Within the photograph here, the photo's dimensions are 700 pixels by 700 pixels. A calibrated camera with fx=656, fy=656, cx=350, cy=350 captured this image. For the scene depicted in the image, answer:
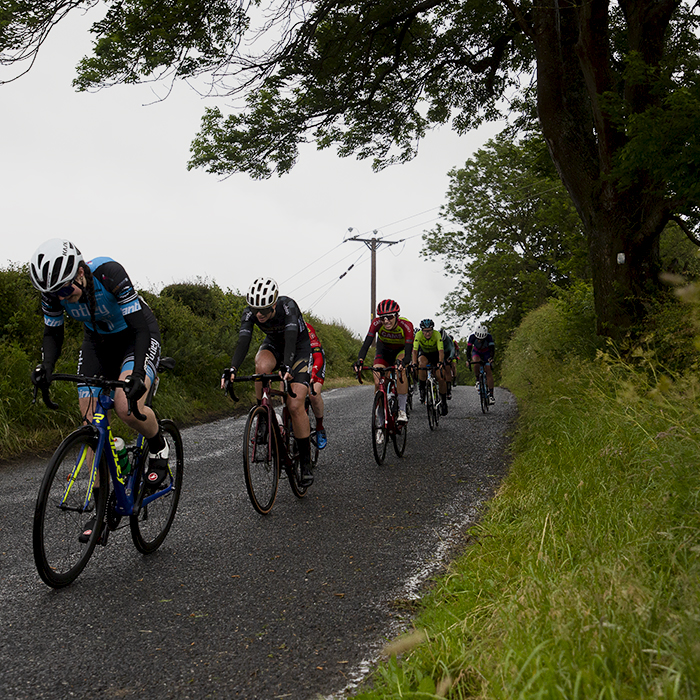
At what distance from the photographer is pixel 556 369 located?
11039mm

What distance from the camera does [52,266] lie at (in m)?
4.03

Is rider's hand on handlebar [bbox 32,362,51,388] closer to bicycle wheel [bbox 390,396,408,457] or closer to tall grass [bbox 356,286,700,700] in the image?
tall grass [bbox 356,286,700,700]

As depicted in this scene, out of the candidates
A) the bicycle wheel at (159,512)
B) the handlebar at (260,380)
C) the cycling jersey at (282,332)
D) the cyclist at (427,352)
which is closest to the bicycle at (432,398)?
the cyclist at (427,352)

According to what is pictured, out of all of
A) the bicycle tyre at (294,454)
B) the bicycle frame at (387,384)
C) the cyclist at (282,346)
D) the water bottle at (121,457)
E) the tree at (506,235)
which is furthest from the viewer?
the tree at (506,235)

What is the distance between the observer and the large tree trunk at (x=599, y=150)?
33.3ft

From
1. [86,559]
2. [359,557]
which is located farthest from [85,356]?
[359,557]

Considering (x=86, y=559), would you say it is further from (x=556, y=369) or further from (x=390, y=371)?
(x=556, y=369)

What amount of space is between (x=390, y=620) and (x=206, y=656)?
39.4 inches

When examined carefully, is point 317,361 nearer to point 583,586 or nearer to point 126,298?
point 126,298

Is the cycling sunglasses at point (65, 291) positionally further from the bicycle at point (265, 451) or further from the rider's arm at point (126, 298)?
the bicycle at point (265, 451)

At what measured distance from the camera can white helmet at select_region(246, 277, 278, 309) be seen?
632cm

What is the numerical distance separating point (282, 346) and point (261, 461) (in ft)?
4.89

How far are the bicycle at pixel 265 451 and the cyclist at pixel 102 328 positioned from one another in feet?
3.23

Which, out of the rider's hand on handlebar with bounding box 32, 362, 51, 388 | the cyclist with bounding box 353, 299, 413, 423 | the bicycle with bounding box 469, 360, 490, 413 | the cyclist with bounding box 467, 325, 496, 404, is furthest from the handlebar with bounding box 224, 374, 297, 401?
the cyclist with bounding box 467, 325, 496, 404
